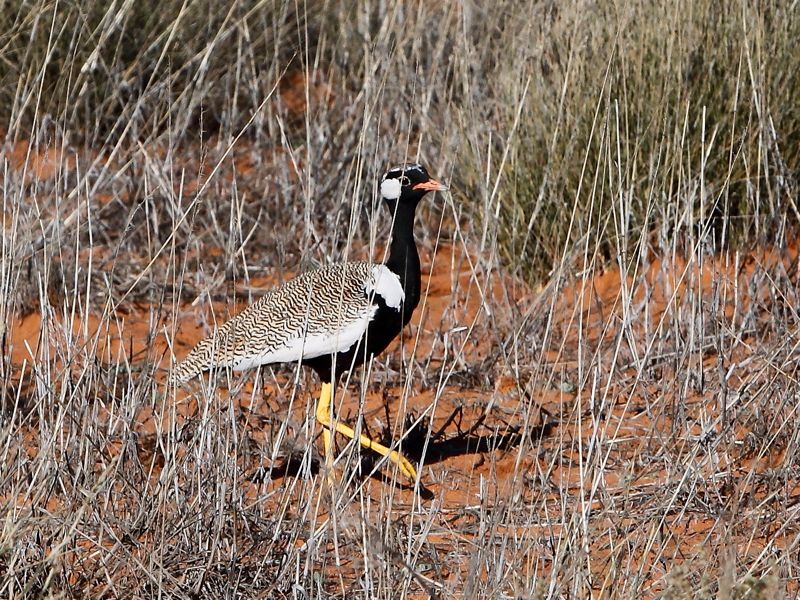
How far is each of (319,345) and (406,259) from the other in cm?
40

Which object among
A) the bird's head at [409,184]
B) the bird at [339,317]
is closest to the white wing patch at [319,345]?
the bird at [339,317]

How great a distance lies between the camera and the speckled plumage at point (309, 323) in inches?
151

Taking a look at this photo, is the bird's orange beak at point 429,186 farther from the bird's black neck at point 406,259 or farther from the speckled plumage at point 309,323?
the speckled plumage at point 309,323

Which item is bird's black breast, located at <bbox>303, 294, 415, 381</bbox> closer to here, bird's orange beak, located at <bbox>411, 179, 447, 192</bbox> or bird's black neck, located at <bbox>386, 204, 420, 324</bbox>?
bird's black neck, located at <bbox>386, 204, 420, 324</bbox>

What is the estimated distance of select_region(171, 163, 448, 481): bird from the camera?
3844 millimetres

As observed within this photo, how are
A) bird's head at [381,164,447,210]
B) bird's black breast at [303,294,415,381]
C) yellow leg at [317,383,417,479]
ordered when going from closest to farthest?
1. yellow leg at [317,383,417,479]
2. bird's black breast at [303,294,415,381]
3. bird's head at [381,164,447,210]

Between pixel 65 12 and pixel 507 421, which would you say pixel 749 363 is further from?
pixel 65 12

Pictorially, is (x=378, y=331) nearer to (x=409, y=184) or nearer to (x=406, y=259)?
(x=406, y=259)

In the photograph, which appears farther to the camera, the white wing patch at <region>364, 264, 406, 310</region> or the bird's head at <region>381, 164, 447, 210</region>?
the bird's head at <region>381, 164, 447, 210</region>

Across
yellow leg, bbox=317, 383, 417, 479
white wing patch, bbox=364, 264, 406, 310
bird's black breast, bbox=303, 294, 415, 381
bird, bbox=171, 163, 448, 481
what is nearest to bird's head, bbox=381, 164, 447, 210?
bird, bbox=171, 163, 448, 481

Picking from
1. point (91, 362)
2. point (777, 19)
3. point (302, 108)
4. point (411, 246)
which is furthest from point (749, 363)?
point (302, 108)

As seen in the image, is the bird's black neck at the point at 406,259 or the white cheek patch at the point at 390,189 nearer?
the bird's black neck at the point at 406,259

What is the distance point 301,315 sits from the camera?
12.8ft

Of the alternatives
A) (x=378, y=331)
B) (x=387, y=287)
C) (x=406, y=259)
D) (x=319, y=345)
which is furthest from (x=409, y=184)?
(x=319, y=345)
